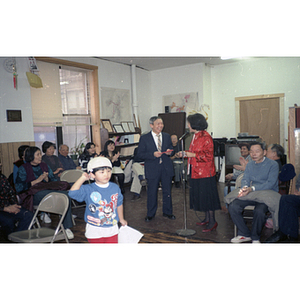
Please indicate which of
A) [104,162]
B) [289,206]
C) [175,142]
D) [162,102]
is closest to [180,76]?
[162,102]

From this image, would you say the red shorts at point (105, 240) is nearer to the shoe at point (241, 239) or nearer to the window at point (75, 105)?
the shoe at point (241, 239)

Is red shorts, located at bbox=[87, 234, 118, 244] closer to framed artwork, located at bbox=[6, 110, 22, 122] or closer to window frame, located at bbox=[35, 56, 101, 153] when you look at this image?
framed artwork, located at bbox=[6, 110, 22, 122]

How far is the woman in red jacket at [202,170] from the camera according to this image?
11.5 ft

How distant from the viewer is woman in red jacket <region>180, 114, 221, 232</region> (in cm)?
349

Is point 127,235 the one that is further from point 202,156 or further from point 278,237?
point 278,237

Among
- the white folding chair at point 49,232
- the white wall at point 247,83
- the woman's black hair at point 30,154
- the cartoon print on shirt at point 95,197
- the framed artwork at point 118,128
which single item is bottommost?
the white folding chair at point 49,232

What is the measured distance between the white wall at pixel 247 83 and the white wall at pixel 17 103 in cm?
535

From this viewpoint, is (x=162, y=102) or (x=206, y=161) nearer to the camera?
(x=206, y=161)

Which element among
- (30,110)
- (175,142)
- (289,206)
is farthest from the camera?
(175,142)

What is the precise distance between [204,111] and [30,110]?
4892mm

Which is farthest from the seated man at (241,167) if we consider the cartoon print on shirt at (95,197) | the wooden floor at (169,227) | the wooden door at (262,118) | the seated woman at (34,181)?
the wooden door at (262,118)

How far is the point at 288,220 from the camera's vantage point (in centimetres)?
295

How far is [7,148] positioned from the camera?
5.07 meters

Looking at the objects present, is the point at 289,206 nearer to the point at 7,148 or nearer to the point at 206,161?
the point at 206,161
